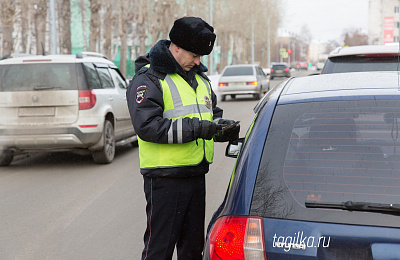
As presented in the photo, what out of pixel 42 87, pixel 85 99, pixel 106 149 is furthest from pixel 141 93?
pixel 106 149

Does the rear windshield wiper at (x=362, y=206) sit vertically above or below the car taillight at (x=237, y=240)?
above

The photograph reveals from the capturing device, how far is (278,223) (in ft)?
7.25

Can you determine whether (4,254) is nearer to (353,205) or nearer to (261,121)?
(261,121)

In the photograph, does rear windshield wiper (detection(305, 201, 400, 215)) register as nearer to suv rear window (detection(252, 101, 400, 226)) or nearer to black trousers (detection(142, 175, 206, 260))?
suv rear window (detection(252, 101, 400, 226))

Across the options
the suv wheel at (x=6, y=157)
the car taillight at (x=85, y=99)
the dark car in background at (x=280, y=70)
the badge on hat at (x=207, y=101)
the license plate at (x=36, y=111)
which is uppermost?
the badge on hat at (x=207, y=101)

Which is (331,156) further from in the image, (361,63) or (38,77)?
(38,77)

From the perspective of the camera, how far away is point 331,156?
2.36 meters

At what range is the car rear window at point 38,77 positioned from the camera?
849 centimetres

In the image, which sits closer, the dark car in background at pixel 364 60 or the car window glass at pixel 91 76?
the dark car in background at pixel 364 60

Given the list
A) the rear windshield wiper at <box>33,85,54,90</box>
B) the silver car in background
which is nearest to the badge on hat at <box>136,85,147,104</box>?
the rear windshield wiper at <box>33,85,54,90</box>

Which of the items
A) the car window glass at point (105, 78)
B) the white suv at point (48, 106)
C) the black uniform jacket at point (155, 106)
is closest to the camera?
the black uniform jacket at point (155, 106)

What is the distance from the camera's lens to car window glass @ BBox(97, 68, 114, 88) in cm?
939

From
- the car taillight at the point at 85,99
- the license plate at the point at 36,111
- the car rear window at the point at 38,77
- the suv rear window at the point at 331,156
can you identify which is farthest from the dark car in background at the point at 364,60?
the suv rear window at the point at 331,156

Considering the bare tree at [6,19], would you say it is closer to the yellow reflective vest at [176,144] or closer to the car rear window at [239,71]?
the car rear window at [239,71]
